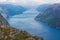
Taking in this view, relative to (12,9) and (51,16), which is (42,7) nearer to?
(51,16)

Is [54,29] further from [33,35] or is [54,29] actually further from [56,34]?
[33,35]

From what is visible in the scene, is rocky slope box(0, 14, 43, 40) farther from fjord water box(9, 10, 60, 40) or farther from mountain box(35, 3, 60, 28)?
mountain box(35, 3, 60, 28)

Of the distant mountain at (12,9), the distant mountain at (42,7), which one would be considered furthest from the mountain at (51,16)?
the distant mountain at (12,9)

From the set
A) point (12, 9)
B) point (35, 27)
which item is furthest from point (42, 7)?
point (12, 9)

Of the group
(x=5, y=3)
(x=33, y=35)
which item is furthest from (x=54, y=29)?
(x=5, y=3)

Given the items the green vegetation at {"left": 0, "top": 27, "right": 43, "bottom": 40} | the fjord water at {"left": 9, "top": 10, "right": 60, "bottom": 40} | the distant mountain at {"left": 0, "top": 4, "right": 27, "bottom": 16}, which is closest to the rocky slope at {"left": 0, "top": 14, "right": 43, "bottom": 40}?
the green vegetation at {"left": 0, "top": 27, "right": 43, "bottom": 40}

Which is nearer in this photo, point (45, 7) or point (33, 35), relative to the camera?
point (33, 35)
